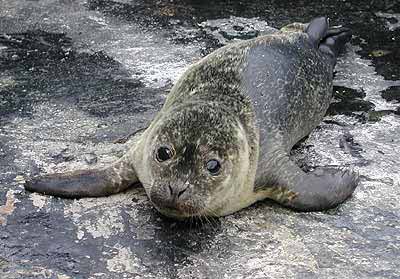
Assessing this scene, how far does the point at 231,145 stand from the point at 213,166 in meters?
0.20

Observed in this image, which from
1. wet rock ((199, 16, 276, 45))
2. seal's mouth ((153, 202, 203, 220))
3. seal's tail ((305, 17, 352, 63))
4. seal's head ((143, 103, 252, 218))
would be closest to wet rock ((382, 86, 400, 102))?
seal's tail ((305, 17, 352, 63))

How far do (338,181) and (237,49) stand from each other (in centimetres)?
118

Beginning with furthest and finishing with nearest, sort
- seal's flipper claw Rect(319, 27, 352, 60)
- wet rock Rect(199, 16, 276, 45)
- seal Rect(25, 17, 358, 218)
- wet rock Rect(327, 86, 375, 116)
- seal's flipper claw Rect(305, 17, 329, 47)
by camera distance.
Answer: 1. wet rock Rect(199, 16, 276, 45)
2. seal's flipper claw Rect(319, 27, 352, 60)
3. seal's flipper claw Rect(305, 17, 329, 47)
4. wet rock Rect(327, 86, 375, 116)
5. seal Rect(25, 17, 358, 218)

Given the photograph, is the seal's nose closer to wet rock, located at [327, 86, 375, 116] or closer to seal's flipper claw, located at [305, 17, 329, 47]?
wet rock, located at [327, 86, 375, 116]

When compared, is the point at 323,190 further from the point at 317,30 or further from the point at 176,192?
the point at 317,30

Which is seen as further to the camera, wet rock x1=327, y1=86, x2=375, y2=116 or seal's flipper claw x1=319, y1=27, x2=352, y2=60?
seal's flipper claw x1=319, y1=27, x2=352, y2=60

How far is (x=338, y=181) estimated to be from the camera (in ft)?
14.1

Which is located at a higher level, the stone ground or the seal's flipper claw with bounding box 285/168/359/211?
the seal's flipper claw with bounding box 285/168/359/211

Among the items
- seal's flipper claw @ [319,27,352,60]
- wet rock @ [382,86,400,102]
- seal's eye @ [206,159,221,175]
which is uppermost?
seal's eye @ [206,159,221,175]

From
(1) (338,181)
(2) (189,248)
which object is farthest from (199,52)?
(2) (189,248)

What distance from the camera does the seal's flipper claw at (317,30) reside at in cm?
580

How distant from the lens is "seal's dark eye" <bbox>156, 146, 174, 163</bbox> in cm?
383

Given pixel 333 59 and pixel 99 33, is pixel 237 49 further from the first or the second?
pixel 99 33

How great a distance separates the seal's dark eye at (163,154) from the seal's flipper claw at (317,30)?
7.40 ft
